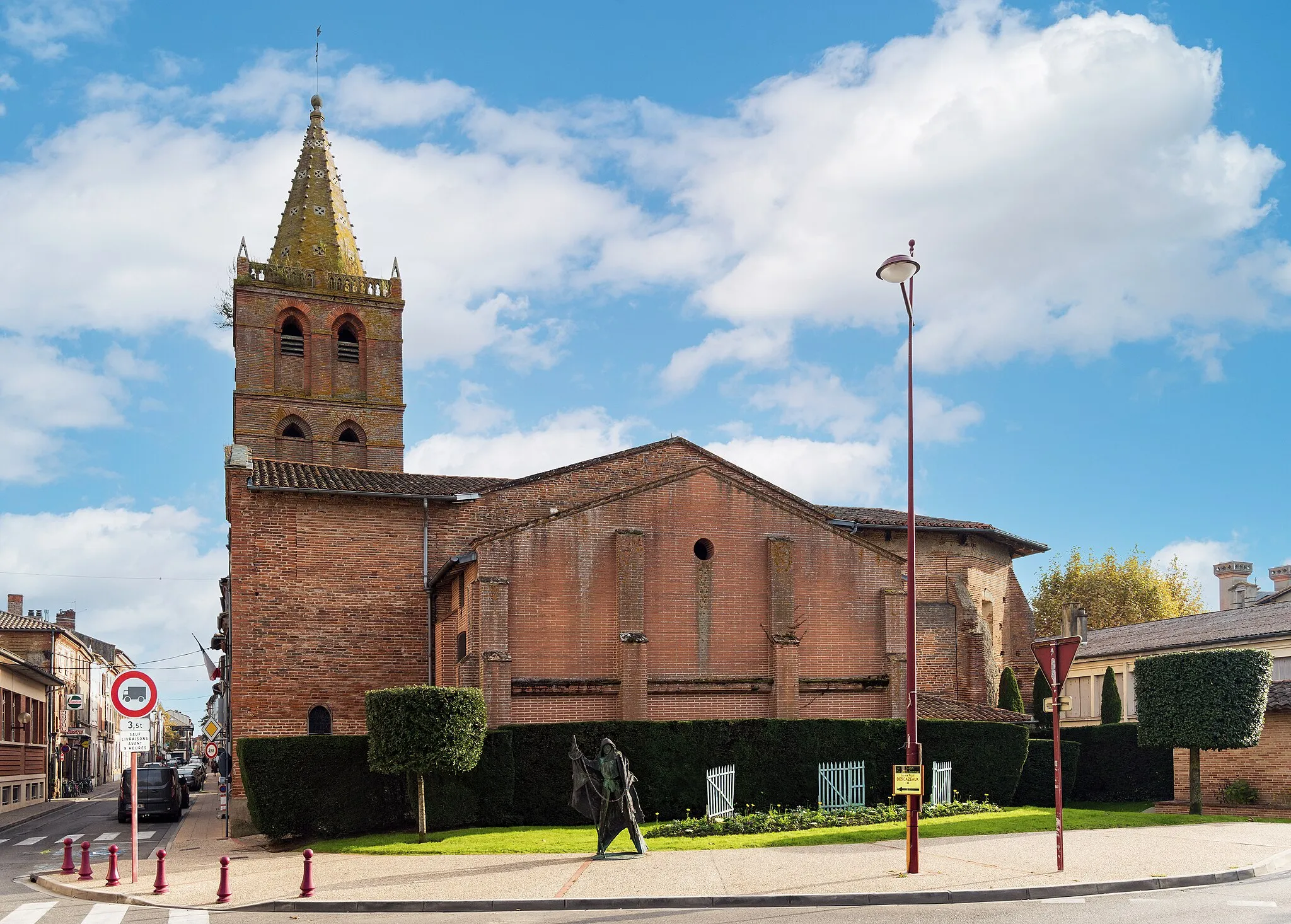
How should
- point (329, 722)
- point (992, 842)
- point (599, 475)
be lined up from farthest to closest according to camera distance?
point (599, 475) < point (329, 722) < point (992, 842)

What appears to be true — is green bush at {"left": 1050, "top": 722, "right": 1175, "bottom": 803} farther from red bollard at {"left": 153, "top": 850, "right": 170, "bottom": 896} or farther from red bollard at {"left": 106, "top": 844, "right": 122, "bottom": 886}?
red bollard at {"left": 106, "top": 844, "right": 122, "bottom": 886}

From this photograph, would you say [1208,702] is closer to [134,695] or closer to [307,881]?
[307,881]

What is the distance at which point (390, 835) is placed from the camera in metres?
22.4

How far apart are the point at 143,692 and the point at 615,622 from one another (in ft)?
40.3

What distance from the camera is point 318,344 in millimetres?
52094

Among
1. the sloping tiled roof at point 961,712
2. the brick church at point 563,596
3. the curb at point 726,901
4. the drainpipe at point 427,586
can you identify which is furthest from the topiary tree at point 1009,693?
the curb at point 726,901

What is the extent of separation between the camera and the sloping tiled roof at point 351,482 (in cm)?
2948

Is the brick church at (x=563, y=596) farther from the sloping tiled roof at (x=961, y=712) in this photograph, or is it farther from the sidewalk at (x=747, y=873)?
the sidewalk at (x=747, y=873)

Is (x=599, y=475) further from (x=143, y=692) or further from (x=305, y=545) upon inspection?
(x=143, y=692)

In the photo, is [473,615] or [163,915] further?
[473,615]

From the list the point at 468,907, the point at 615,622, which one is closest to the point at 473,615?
the point at 615,622

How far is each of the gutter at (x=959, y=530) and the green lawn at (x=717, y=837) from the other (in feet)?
40.7

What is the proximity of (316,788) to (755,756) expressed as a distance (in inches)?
373

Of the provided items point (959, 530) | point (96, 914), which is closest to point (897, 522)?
point (959, 530)
